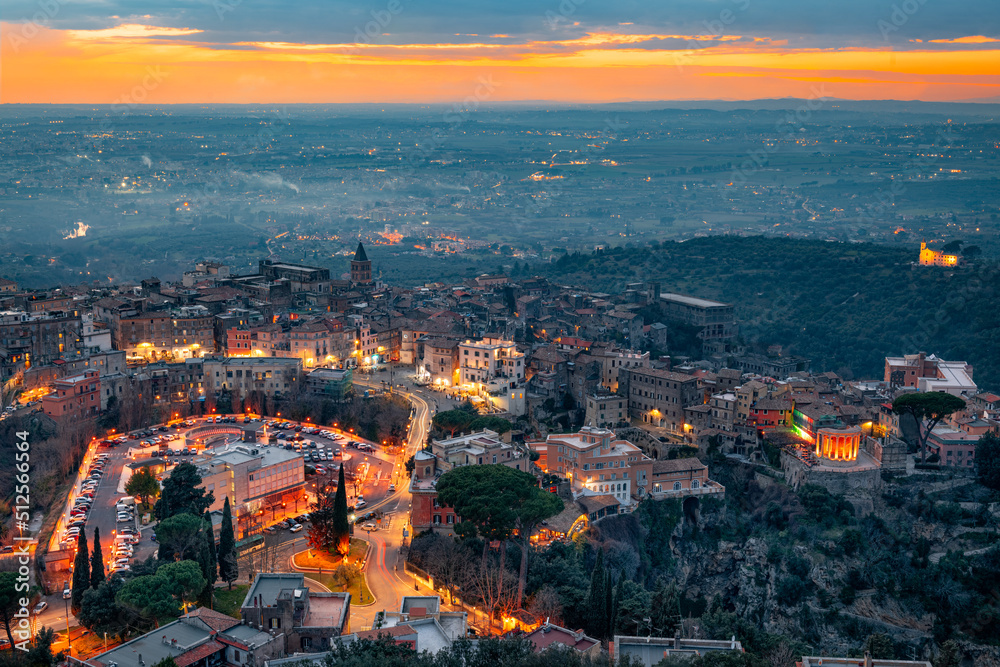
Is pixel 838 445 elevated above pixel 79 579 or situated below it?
below

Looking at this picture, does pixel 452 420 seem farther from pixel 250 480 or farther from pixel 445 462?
pixel 250 480

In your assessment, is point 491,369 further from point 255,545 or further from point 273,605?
Answer: point 273,605

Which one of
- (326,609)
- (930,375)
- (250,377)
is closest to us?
(326,609)

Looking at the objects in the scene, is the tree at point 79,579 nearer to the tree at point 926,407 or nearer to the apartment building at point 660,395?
the apartment building at point 660,395

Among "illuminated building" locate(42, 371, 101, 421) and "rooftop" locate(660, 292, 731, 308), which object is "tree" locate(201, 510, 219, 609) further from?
"rooftop" locate(660, 292, 731, 308)

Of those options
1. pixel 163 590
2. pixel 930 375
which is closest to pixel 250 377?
pixel 163 590

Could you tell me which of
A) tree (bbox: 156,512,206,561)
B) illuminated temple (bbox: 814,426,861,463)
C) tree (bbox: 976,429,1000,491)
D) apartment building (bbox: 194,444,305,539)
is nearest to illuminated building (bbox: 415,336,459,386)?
apartment building (bbox: 194,444,305,539)
